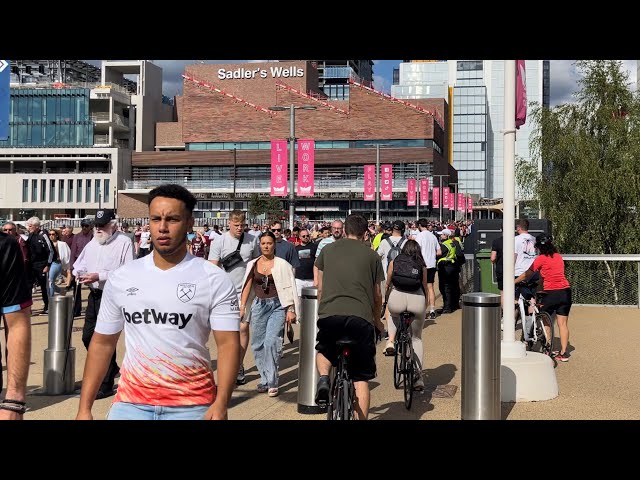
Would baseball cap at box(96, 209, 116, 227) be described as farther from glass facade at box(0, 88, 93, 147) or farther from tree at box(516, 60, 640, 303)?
glass facade at box(0, 88, 93, 147)

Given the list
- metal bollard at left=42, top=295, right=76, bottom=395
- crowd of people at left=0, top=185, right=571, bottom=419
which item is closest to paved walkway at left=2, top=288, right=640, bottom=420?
metal bollard at left=42, top=295, right=76, bottom=395

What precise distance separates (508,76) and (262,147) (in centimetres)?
7833

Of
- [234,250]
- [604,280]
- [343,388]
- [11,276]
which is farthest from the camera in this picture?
[604,280]

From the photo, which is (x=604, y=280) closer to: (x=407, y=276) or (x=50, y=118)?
(x=407, y=276)

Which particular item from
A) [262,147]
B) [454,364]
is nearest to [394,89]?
[262,147]

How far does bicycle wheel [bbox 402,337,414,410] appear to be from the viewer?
7.33 meters

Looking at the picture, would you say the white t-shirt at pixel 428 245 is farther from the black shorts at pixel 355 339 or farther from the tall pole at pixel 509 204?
the black shorts at pixel 355 339

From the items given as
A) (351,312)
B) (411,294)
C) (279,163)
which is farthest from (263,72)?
(351,312)

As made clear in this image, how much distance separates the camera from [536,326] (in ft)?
33.4

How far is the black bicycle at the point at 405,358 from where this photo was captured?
24.1 feet

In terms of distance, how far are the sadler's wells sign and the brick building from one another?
0.12 metres

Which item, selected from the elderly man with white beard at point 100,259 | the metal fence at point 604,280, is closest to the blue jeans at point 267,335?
the elderly man with white beard at point 100,259

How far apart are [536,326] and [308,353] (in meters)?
3.99

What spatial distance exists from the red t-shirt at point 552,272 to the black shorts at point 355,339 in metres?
5.15
